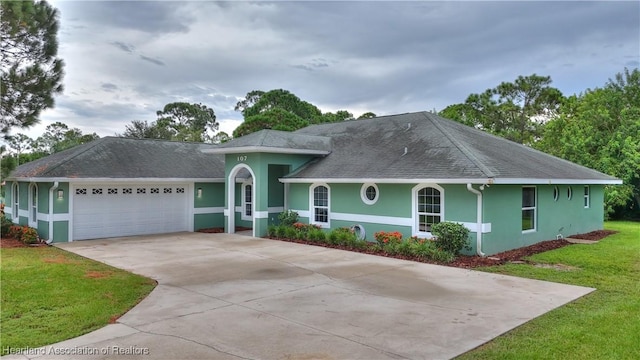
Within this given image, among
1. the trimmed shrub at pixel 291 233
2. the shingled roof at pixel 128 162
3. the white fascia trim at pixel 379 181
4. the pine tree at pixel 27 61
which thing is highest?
the pine tree at pixel 27 61

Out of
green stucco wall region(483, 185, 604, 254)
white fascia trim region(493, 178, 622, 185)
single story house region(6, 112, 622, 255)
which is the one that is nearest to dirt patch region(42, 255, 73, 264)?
single story house region(6, 112, 622, 255)

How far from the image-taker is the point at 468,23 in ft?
47.7

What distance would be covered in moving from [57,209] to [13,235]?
8.24 ft

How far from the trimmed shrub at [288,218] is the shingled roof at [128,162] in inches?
166

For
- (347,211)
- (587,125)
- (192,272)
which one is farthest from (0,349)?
(587,125)

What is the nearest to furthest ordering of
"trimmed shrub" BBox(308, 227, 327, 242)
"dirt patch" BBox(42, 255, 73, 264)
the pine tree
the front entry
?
A: the pine tree
"dirt patch" BBox(42, 255, 73, 264)
"trimmed shrub" BBox(308, 227, 327, 242)
the front entry

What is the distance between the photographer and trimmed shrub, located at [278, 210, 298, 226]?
1609 centimetres

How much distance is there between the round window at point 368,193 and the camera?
1408 centimetres

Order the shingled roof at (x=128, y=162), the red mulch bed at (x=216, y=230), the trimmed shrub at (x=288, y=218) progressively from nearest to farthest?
the shingled roof at (x=128, y=162)
the trimmed shrub at (x=288, y=218)
the red mulch bed at (x=216, y=230)

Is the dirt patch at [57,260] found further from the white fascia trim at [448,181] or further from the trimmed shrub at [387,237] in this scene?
the trimmed shrub at [387,237]

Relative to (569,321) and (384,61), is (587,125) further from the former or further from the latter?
(569,321)

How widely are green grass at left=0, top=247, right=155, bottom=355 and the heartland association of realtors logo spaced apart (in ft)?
0.46

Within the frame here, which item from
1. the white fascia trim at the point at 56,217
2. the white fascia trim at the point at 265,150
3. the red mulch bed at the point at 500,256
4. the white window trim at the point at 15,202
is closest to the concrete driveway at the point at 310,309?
the red mulch bed at the point at 500,256

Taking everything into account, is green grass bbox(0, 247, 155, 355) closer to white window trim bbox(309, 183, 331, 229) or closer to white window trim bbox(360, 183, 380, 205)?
white window trim bbox(309, 183, 331, 229)
